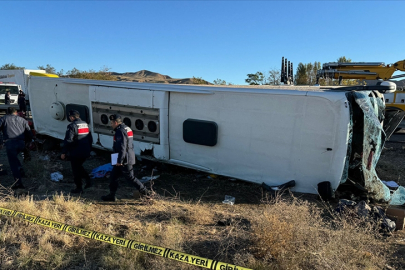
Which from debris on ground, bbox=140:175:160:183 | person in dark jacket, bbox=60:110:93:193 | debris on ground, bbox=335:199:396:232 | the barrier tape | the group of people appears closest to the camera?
the barrier tape

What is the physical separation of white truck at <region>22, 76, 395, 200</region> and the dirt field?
0.39 m

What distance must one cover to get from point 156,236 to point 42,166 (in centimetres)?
467

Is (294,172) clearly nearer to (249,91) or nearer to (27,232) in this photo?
(249,91)

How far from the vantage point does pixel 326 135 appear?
5078 mm

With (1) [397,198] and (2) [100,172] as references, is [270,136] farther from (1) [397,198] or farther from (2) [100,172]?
(2) [100,172]

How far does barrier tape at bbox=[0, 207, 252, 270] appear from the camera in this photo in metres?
2.96

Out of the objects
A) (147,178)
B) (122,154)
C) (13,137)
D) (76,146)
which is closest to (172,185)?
(147,178)

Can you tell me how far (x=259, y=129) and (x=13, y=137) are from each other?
481cm

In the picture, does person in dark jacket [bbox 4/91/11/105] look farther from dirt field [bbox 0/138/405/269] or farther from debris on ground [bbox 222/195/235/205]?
debris on ground [bbox 222/195/235/205]

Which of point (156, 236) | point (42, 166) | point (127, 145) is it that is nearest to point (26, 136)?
point (42, 166)

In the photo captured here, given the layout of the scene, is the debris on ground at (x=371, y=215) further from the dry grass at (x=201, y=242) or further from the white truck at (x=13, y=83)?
the white truck at (x=13, y=83)

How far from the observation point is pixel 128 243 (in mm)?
3396

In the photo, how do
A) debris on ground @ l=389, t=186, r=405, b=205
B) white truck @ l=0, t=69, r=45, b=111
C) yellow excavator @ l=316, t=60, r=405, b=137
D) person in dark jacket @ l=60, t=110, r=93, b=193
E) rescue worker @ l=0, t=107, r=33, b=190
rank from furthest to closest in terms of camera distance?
white truck @ l=0, t=69, r=45, b=111
yellow excavator @ l=316, t=60, r=405, b=137
rescue worker @ l=0, t=107, r=33, b=190
person in dark jacket @ l=60, t=110, r=93, b=193
debris on ground @ l=389, t=186, r=405, b=205

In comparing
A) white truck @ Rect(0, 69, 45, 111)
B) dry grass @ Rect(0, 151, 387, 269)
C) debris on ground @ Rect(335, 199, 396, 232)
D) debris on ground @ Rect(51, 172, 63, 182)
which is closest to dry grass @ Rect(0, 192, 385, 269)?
dry grass @ Rect(0, 151, 387, 269)
